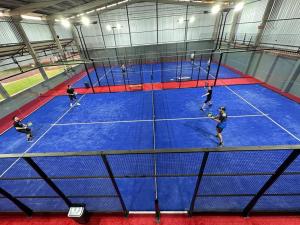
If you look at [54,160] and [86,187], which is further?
[54,160]

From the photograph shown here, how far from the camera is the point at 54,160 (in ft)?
24.5

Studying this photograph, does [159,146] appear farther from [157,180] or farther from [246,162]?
[246,162]

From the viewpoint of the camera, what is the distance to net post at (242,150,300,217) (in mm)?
2870

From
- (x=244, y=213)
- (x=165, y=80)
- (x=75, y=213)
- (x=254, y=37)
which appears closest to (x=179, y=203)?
(x=244, y=213)

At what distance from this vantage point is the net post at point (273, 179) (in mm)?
2870

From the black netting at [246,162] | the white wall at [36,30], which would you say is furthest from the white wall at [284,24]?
the white wall at [36,30]

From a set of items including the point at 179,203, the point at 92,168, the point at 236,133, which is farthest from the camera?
Result: the point at 236,133

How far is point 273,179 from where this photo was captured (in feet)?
11.3

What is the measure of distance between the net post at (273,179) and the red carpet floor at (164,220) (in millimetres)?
410

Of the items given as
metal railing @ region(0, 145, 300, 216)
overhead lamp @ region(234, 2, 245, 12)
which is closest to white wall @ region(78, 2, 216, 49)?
overhead lamp @ region(234, 2, 245, 12)

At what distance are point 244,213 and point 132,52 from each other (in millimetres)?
29441

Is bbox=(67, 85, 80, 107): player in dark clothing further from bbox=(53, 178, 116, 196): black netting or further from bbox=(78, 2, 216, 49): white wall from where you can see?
bbox=(78, 2, 216, 49): white wall

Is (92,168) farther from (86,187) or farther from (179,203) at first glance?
(179,203)

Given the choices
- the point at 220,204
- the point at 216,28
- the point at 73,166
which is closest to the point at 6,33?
the point at 73,166
